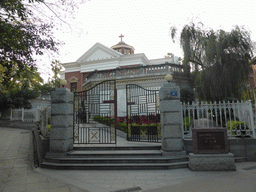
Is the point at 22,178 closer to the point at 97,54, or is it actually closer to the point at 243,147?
the point at 243,147

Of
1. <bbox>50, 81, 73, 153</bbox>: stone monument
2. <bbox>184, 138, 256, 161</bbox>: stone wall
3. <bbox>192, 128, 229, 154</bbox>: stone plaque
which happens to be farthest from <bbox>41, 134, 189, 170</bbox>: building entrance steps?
<bbox>184, 138, 256, 161</bbox>: stone wall

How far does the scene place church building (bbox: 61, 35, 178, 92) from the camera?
2338cm

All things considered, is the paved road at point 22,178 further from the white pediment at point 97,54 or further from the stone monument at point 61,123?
the white pediment at point 97,54

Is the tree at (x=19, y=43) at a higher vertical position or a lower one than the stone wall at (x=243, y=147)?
higher

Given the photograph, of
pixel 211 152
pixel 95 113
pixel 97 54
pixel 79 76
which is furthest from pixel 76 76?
pixel 211 152

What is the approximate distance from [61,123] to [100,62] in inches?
748

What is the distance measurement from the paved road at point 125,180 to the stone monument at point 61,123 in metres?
0.99

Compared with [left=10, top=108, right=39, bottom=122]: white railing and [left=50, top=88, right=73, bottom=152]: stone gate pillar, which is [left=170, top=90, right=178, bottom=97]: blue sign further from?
[left=10, top=108, right=39, bottom=122]: white railing

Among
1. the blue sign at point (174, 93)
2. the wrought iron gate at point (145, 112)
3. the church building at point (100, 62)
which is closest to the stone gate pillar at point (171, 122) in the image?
the blue sign at point (174, 93)

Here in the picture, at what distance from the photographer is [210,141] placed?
17.8 ft

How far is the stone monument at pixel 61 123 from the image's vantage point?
6.39m

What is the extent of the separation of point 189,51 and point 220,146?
998cm

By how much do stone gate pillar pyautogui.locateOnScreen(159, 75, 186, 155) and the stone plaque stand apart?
2.54 feet

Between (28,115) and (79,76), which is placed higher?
(79,76)
